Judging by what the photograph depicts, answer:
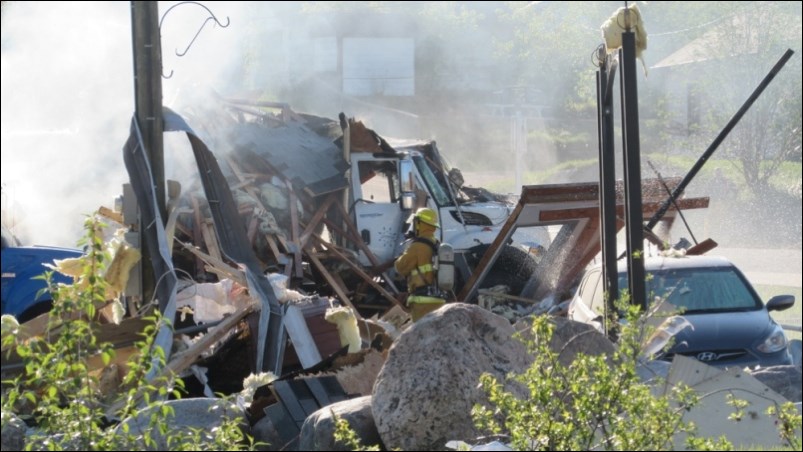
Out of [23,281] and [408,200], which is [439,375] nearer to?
[23,281]

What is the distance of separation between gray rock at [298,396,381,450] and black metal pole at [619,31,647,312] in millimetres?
2262

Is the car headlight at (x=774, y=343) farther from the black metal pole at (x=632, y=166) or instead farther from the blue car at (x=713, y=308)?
the black metal pole at (x=632, y=166)

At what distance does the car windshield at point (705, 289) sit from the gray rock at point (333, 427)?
444 centimetres

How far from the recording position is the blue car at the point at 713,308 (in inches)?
360

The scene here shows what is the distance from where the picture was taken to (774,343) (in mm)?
9281

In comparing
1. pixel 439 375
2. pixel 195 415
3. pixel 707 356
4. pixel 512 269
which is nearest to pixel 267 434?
pixel 195 415

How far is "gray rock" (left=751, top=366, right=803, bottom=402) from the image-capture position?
680cm

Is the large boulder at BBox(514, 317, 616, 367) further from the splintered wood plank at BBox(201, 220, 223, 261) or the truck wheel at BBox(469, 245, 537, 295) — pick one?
the truck wheel at BBox(469, 245, 537, 295)

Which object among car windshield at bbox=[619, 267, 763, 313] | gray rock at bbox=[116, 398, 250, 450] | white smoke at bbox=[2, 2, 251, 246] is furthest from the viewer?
white smoke at bbox=[2, 2, 251, 246]

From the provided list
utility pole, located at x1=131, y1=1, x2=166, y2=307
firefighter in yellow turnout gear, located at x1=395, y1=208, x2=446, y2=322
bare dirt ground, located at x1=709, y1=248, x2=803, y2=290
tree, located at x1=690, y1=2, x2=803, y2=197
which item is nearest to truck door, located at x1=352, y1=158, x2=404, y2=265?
firefighter in yellow turnout gear, located at x1=395, y1=208, x2=446, y2=322

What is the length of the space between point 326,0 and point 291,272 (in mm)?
42500

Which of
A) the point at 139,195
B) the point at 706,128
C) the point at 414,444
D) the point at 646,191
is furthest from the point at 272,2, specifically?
the point at 414,444

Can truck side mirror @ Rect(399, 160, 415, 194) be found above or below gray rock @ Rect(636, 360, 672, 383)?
above

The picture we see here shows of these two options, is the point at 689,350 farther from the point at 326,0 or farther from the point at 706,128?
the point at 326,0
